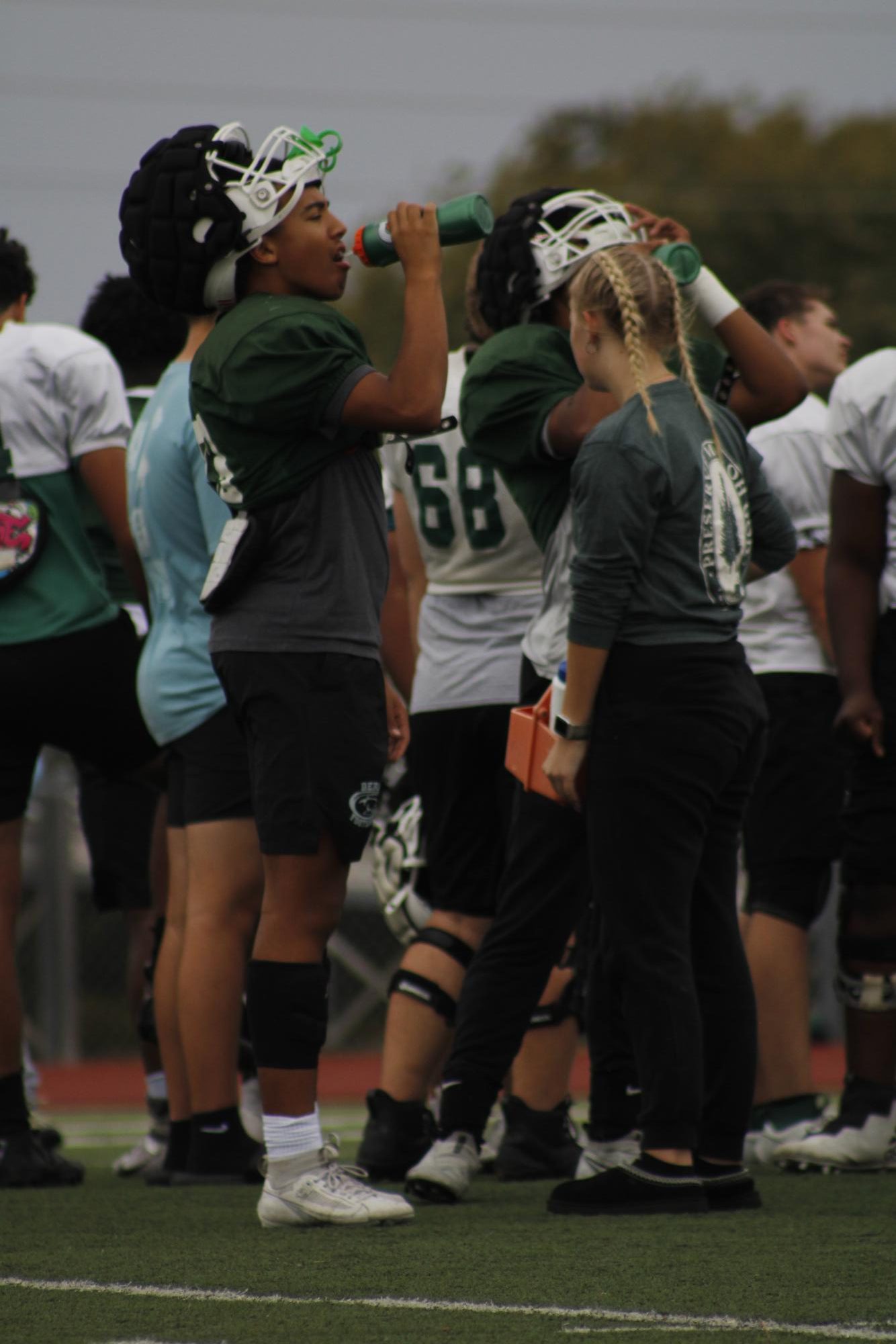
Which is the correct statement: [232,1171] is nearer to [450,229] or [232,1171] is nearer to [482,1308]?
[482,1308]

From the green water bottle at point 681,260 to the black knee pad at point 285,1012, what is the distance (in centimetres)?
169

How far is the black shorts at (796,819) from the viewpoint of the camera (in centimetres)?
561

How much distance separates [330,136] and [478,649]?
1.35m

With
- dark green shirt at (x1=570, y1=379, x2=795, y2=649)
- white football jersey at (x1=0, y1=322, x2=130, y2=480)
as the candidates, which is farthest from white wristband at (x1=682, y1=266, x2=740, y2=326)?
white football jersey at (x1=0, y1=322, x2=130, y2=480)

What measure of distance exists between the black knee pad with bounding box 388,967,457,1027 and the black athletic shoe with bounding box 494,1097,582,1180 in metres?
0.32

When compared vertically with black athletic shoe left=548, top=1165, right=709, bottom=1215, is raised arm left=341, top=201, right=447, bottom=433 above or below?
above

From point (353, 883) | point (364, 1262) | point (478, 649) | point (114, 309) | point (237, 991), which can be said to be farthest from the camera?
point (353, 883)

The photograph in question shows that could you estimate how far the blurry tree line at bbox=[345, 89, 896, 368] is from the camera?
34.9 m

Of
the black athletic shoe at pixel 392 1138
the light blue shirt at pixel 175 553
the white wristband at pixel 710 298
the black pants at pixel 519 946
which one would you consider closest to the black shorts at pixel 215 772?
the light blue shirt at pixel 175 553

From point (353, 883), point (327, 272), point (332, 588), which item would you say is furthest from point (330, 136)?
point (353, 883)

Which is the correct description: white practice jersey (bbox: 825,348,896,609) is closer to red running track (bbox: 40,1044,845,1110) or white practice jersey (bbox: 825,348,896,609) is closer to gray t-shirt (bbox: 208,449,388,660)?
gray t-shirt (bbox: 208,449,388,660)

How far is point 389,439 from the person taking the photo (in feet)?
13.6

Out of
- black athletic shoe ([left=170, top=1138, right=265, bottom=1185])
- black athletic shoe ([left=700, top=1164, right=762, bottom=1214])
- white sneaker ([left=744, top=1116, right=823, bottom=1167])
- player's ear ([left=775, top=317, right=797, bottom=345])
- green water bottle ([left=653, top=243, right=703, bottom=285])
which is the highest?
green water bottle ([left=653, top=243, right=703, bottom=285])

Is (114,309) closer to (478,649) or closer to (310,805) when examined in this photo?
(478,649)
